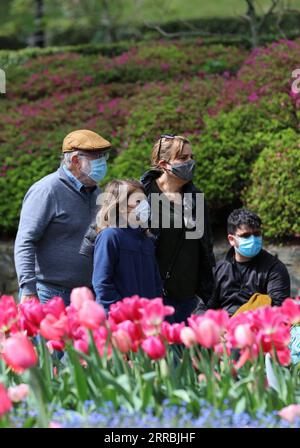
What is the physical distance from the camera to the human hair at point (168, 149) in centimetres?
442

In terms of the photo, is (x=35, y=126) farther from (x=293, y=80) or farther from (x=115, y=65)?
(x=293, y=80)

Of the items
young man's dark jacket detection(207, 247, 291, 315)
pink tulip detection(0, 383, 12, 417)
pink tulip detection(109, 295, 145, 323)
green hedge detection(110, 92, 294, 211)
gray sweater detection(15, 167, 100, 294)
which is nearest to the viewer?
pink tulip detection(0, 383, 12, 417)

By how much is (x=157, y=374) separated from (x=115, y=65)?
280 inches

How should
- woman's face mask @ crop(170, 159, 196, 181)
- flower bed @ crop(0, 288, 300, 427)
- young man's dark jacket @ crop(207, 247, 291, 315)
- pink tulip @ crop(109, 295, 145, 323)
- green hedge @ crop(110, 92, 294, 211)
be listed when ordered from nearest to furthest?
flower bed @ crop(0, 288, 300, 427) < pink tulip @ crop(109, 295, 145, 323) < woman's face mask @ crop(170, 159, 196, 181) < young man's dark jacket @ crop(207, 247, 291, 315) < green hedge @ crop(110, 92, 294, 211)


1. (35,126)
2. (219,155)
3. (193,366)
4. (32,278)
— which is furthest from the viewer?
(35,126)

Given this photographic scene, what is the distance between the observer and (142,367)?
9.57 feet

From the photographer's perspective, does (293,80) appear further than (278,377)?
Yes

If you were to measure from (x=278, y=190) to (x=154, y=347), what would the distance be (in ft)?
12.7

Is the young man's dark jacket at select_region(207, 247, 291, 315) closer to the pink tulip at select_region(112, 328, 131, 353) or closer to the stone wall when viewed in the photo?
the stone wall

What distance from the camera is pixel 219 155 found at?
6863 millimetres

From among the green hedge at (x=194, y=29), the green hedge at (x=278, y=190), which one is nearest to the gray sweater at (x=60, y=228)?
the green hedge at (x=278, y=190)

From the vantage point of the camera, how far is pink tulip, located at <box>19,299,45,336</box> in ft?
9.96

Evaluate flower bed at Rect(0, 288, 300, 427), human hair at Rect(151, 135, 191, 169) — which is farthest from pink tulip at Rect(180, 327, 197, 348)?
human hair at Rect(151, 135, 191, 169)
